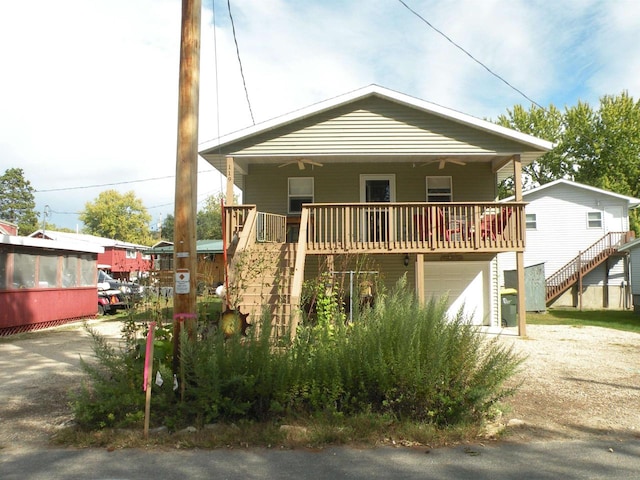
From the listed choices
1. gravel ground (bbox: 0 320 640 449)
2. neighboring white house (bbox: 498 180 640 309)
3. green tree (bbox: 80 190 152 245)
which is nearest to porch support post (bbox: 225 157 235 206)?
gravel ground (bbox: 0 320 640 449)

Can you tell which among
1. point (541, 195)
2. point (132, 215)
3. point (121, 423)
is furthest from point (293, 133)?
point (132, 215)

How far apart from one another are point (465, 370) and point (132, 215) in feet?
271

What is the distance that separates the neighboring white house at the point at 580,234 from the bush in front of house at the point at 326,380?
950 inches

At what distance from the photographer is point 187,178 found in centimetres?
591

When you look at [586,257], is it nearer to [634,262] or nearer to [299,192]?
[634,262]

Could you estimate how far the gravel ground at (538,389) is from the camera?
5.45m

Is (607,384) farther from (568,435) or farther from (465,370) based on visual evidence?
(465,370)

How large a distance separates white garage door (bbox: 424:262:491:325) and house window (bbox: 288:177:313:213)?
13.1 ft

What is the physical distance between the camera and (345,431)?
5031 mm

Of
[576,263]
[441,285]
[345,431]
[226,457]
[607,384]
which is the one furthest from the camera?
[576,263]

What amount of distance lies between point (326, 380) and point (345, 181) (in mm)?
10437

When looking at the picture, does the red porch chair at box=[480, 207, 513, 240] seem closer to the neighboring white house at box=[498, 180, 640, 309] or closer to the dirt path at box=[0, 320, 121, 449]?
the dirt path at box=[0, 320, 121, 449]

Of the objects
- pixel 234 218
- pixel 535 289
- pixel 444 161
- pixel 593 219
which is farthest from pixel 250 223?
pixel 593 219

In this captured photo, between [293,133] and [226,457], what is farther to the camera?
[293,133]
